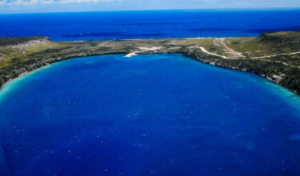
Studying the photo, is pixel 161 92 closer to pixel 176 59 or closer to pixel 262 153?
pixel 262 153

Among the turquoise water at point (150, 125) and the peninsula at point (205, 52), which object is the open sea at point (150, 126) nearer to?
the turquoise water at point (150, 125)

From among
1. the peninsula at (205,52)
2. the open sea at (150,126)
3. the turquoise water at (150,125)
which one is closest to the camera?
the open sea at (150,126)

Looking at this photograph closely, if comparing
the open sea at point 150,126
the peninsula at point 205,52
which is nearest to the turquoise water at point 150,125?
the open sea at point 150,126

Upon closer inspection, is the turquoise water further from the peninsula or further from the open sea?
the peninsula

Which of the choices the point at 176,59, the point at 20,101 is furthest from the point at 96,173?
the point at 176,59

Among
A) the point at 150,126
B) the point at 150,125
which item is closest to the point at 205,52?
the point at 150,125
